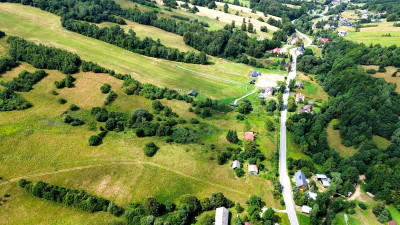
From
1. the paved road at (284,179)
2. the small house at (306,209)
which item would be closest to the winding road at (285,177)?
the paved road at (284,179)

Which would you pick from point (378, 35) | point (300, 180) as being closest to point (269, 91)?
point (300, 180)

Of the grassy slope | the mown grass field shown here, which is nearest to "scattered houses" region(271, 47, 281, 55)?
the grassy slope

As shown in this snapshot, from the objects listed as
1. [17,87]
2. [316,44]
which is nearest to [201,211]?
[17,87]

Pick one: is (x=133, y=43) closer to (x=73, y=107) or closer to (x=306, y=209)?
(x=73, y=107)

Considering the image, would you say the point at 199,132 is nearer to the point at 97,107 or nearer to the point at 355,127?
the point at 97,107

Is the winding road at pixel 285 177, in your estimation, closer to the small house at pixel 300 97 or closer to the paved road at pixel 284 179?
the paved road at pixel 284 179

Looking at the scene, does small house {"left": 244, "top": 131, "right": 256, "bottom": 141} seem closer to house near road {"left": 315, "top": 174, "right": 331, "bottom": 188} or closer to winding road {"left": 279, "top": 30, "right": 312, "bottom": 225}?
winding road {"left": 279, "top": 30, "right": 312, "bottom": 225}
